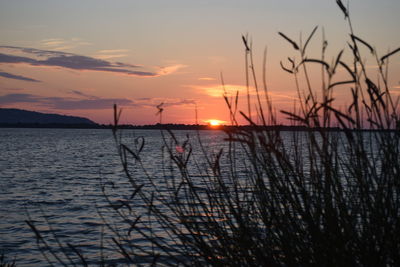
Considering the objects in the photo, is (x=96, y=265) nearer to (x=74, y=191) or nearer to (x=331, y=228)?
(x=331, y=228)

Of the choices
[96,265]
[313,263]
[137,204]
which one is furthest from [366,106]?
[137,204]

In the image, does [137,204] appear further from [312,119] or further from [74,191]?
[312,119]

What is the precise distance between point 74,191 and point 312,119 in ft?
76.6

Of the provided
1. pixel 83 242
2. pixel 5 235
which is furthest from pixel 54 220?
pixel 83 242

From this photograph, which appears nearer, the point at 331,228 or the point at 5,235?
the point at 331,228

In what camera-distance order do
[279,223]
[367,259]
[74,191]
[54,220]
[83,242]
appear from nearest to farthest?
[367,259] < [279,223] < [83,242] < [54,220] < [74,191]

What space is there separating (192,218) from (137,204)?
52.0 ft

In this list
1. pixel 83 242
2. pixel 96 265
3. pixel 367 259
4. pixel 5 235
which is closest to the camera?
pixel 367 259

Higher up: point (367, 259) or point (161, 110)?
point (161, 110)

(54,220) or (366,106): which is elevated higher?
(366,106)

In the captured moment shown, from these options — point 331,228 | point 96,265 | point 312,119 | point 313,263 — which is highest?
point 312,119

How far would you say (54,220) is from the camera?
16906mm

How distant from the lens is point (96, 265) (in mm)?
11664

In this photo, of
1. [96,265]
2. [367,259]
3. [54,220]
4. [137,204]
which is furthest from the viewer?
[137,204]
